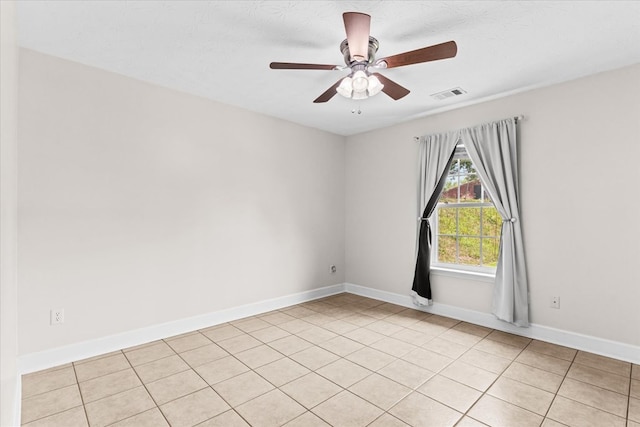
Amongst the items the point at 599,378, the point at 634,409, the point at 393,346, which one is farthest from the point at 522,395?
the point at 393,346

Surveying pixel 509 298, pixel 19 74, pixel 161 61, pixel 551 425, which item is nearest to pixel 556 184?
pixel 509 298

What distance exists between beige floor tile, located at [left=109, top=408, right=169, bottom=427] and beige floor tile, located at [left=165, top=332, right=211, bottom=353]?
968mm

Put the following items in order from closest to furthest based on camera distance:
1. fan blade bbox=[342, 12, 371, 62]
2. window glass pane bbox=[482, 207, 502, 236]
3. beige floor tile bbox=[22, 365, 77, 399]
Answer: fan blade bbox=[342, 12, 371, 62] → beige floor tile bbox=[22, 365, 77, 399] → window glass pane bbox=[482, 207, 502, 236]

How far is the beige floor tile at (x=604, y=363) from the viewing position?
2662 mm

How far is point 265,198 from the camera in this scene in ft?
14.1

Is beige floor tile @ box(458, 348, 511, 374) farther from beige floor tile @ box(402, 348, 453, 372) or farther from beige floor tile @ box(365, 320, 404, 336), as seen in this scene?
beige floor tile @ box(365, 320, 404, 336)

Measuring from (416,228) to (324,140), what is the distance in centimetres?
197

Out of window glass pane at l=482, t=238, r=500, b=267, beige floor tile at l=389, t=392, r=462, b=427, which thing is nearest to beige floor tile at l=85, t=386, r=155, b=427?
beige floor tile at l=389, t=392, r=462, b=427

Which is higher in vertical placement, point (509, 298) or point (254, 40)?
point (254, 40)

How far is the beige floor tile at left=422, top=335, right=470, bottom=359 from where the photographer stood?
302 centimetres

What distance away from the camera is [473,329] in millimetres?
3635

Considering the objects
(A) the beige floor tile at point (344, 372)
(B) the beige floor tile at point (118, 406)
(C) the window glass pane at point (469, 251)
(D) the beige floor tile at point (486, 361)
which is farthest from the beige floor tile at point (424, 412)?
(C) the window glass pane at point (469, 251)

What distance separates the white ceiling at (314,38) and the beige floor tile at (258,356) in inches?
104

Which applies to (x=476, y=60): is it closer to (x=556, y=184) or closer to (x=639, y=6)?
(x=639, y=6)
